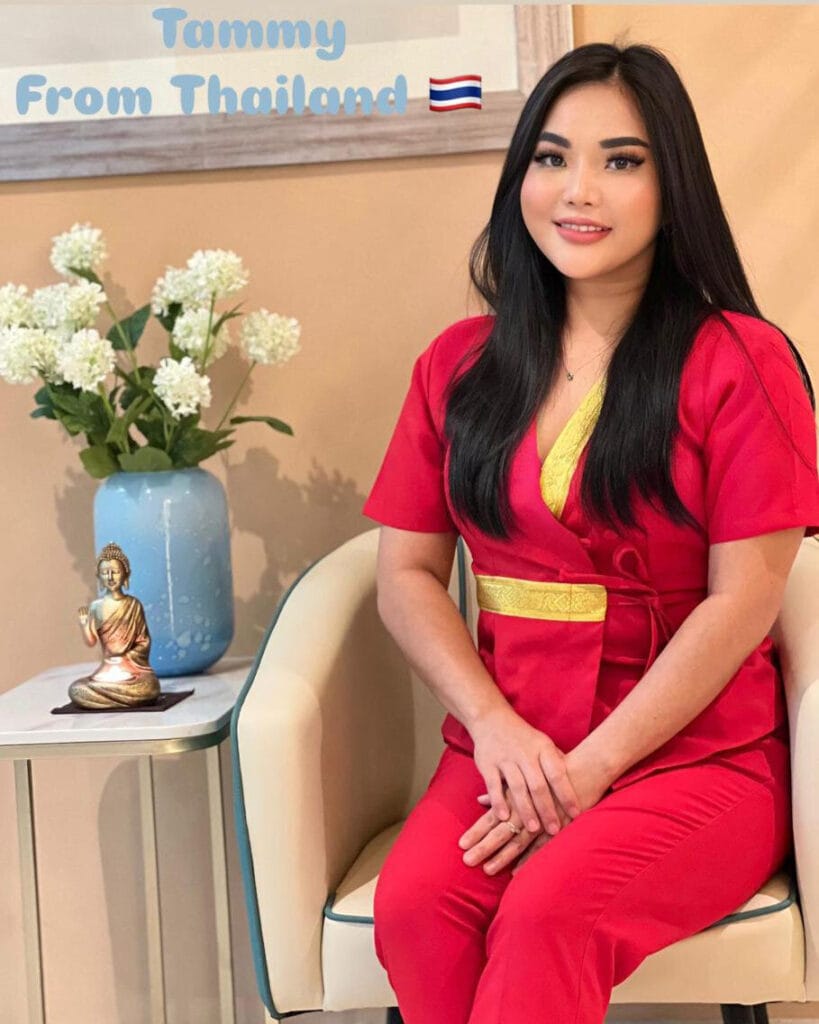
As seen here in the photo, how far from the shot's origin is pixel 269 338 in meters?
1.90

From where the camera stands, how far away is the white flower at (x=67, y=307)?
73.1 inches

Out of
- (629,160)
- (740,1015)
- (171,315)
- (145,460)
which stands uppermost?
(629,160)

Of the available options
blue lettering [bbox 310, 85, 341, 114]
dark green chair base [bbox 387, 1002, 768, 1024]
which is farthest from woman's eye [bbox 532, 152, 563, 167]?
dark green chair base [bbox 387, 1002, 768, 1024]

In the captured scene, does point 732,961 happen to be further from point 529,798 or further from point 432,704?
point 432,704

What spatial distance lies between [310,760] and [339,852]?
0.52ft

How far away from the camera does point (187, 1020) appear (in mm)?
2260

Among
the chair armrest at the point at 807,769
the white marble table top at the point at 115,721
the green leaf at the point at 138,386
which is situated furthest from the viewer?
the green leaf at the point at 138,386

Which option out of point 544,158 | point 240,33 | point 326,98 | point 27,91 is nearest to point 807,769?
point 544,158

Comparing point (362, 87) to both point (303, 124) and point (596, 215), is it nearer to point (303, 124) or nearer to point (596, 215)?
point (303, 124)

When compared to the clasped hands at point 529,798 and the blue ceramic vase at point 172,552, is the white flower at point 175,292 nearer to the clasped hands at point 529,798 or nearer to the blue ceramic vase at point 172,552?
the blue ceramic vase at point 172,552

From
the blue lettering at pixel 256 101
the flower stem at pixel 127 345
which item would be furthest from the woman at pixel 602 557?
the blue lettering at pixel 256 101

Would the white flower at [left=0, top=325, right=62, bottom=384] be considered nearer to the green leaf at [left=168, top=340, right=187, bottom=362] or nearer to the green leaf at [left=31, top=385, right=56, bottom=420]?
the green leaf at [left=31, top=385, right=56, bottom=420]

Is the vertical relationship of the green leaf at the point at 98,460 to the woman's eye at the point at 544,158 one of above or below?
below

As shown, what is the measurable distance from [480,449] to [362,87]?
76cm
